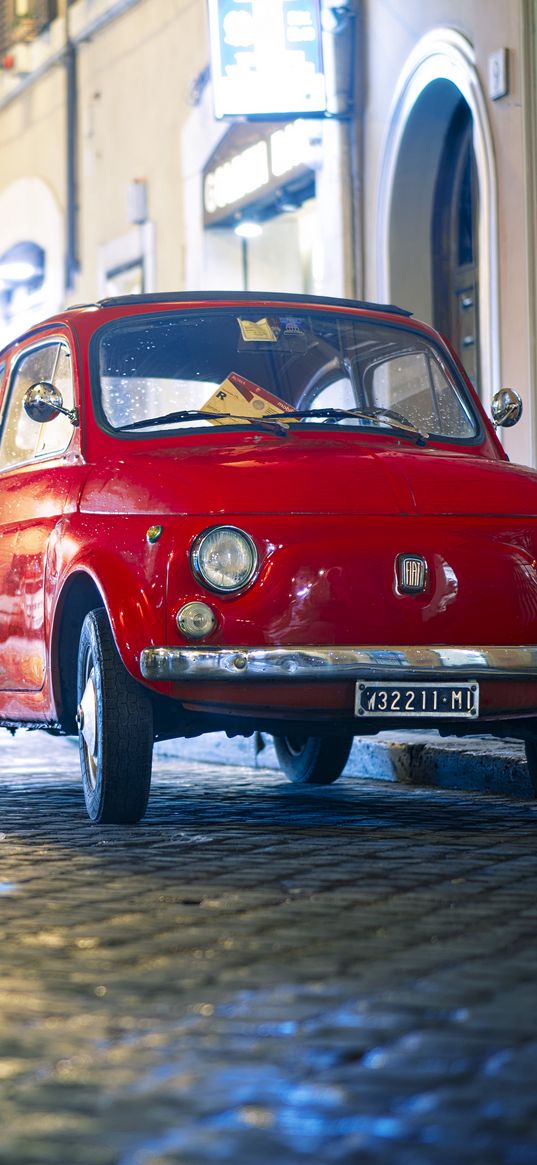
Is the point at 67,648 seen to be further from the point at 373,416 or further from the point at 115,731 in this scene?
the point at 373,416

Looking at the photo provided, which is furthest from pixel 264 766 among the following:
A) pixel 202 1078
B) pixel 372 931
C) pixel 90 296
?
pixel 90 296

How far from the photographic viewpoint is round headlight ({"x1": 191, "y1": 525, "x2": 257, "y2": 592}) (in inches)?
243

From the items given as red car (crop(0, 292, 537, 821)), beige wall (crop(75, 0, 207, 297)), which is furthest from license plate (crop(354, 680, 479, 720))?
beige wall (crop(75, 0, 207, 297))

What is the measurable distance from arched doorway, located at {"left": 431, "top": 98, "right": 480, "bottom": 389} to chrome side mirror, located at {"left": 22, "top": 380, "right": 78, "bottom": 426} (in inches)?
288

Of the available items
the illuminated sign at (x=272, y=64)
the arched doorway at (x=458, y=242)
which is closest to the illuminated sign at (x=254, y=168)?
the illuminated sign at (x=272, y=64)

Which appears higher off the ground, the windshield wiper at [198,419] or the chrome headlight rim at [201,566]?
the windshield wiper at [198,419]

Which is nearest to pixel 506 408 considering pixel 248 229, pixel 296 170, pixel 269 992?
pixel 269 992

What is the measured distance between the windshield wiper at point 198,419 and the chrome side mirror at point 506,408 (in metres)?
1.05

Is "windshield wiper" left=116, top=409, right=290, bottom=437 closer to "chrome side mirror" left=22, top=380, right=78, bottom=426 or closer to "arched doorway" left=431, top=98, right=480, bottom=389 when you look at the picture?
"chrome side mirror" left=22, top=380, right=78, bottom=426

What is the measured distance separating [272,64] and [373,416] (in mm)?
8520

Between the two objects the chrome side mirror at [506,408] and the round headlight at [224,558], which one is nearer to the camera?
the round headlight at [224,558]

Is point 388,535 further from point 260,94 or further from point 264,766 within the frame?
point 260,94

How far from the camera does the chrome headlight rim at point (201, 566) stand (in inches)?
243

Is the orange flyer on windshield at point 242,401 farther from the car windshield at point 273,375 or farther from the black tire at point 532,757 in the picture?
the black tire at point 532,757
